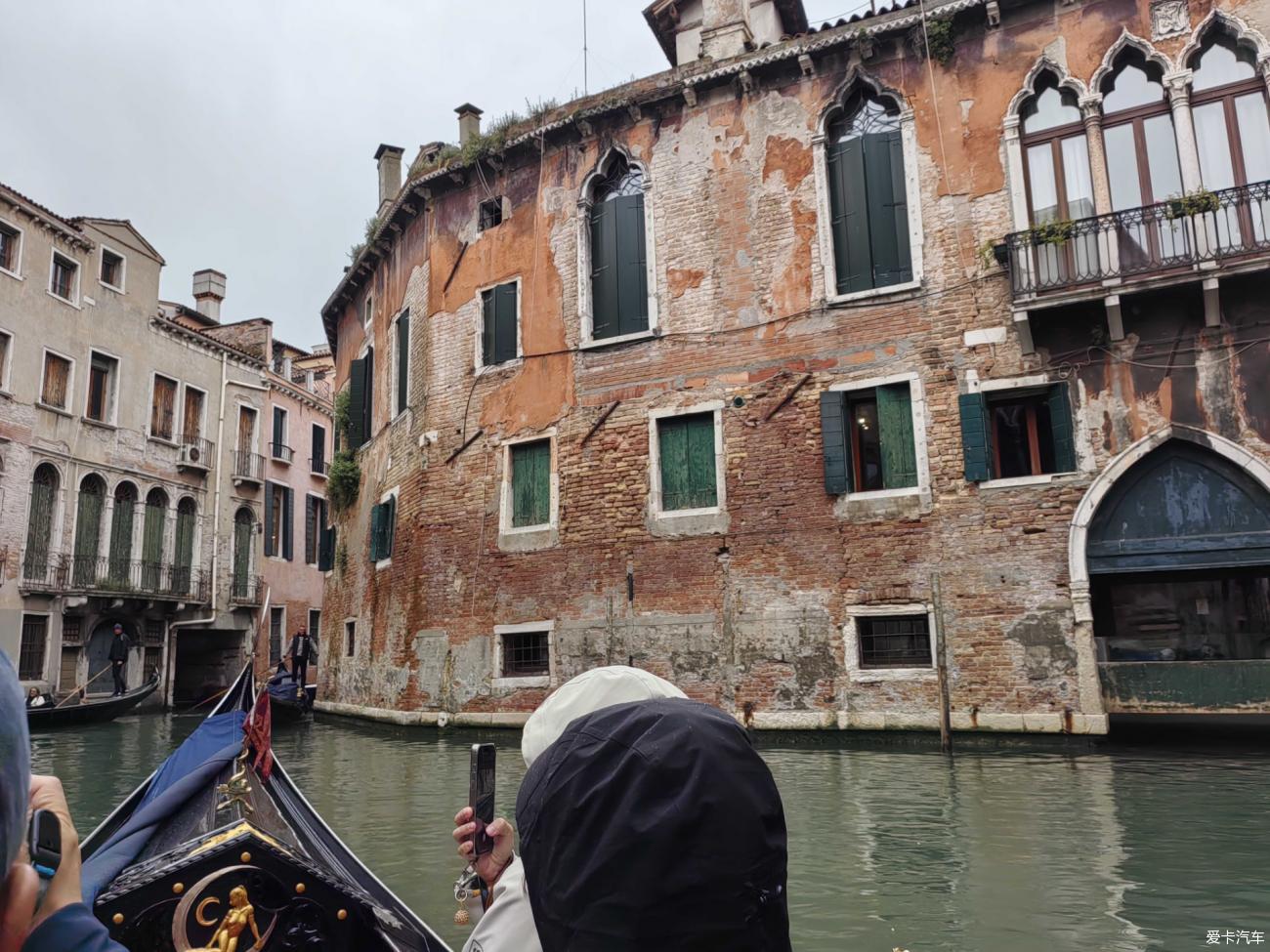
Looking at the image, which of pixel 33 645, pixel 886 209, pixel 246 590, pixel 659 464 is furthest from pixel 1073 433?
pixel 246 590

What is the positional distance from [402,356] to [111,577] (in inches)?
317

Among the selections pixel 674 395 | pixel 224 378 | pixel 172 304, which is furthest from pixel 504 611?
pixel 172 304

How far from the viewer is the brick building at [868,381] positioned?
912cm

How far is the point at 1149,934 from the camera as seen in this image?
3572mm

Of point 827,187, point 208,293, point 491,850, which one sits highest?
point 208,293

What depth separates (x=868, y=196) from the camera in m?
10.6

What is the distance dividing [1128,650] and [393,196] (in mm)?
12482

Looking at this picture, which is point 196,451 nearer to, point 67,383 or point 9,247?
point 67,383

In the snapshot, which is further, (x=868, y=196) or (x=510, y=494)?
(x=510, y=494)

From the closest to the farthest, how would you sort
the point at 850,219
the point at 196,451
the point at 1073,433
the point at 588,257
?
the point at 1073,433 → the point at 850,219 → the point at 588,257 → the point at 196,451

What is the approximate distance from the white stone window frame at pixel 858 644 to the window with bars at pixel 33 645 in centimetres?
1373

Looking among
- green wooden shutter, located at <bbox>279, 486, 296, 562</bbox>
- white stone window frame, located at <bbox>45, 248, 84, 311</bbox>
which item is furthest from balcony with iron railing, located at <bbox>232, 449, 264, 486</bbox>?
white stone window frame, located at <bbox>45, 248, 84, 311</bbox>

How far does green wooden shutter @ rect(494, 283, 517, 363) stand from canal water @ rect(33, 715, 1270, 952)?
518 centimetres

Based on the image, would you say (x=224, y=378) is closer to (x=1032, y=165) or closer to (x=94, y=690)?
(x=94, y=690)
